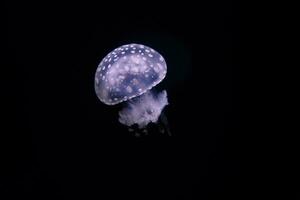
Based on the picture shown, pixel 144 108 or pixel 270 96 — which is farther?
pixel 270 96

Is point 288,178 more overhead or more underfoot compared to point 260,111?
more underfoot

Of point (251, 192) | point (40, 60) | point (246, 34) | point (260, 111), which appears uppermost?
point (40, 60)

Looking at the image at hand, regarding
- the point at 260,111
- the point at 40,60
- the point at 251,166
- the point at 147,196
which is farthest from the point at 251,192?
the point at 40,60

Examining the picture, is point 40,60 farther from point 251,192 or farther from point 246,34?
point 251,192

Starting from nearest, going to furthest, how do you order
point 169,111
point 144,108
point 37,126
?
1. point 144,108
2. point 169,111
3. point 37,126

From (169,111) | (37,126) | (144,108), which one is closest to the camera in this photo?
(144,108)

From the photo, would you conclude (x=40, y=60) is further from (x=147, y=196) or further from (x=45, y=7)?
(x=147, y=196)
